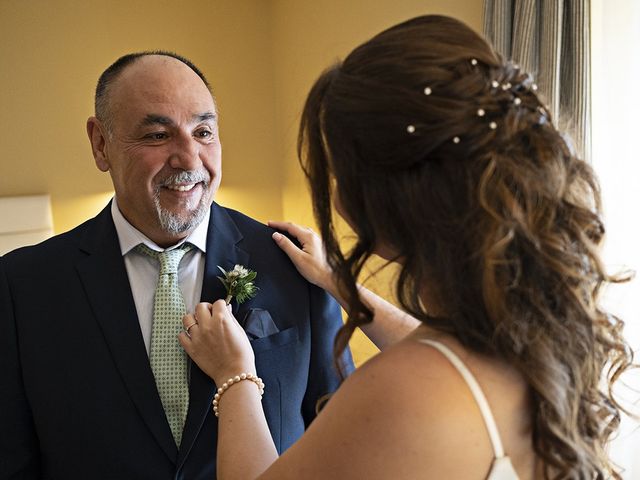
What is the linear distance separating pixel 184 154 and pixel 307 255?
1.28 feet

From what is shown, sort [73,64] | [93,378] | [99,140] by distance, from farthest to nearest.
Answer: [73,64] → [99,140] → [93,378]

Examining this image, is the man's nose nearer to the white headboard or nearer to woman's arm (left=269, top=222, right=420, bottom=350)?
woman's arm (left=269, top=222, right=420, bottom=350)

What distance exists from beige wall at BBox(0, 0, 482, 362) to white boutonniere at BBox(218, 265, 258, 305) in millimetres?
1805

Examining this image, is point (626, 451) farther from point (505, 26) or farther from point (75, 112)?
point (75, 112)

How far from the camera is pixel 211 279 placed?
1.67 m

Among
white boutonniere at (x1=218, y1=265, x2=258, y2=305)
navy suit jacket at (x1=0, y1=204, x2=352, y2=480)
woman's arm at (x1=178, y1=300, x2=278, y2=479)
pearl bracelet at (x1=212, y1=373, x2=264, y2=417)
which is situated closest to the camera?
woman's arm at (x1=178, y1=300, x2=278, y2=479)

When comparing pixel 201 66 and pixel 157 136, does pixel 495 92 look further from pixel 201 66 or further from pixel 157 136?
pixel 201 66

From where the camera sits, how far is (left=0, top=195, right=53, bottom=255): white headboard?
12.4 feet

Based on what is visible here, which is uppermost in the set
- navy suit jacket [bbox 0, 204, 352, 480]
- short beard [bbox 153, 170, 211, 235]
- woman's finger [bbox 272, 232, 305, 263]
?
short beard [bbox 153, 170, 211, 235]

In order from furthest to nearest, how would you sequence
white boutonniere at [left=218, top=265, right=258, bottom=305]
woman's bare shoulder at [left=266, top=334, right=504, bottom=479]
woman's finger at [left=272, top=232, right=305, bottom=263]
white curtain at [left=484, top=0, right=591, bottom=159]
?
white curtain at [left=484, top=0, right=591, bottom=159] < woman's finger at [left=272, top=232, right=305, bottom=263] < white boutonniere at [left=218, top=265, right=258, bottom=305] < woman's bare shoulder at [left=266, top=334, right=504, bottom=479]

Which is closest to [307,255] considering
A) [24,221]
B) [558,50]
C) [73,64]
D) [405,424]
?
[405,424]

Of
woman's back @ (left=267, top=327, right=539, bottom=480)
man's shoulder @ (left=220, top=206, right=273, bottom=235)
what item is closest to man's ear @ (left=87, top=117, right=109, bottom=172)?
man's shoulder @ (left=220, top=206, right=273, bottom=235)

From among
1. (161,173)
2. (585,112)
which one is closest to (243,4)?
(585,112)

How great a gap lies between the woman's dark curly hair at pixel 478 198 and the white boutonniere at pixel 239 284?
64 centimetres
